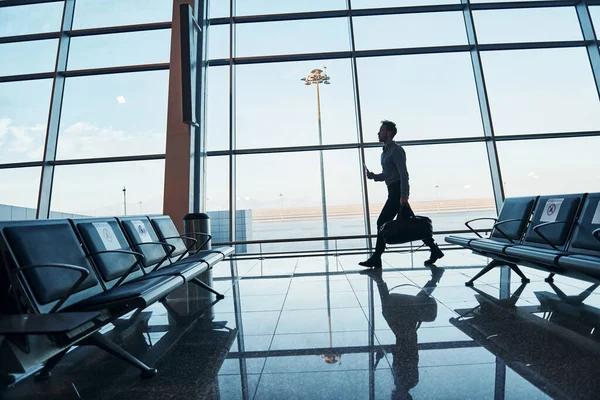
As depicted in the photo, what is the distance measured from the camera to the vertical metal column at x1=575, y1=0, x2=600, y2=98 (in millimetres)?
5570

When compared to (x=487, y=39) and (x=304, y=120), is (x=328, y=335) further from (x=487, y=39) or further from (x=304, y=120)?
(x=487, y=39)

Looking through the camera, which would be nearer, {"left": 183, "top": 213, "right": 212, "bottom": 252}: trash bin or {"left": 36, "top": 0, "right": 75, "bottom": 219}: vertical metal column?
{"left": 183, "top": 213, "right": 212, "bottom": 252}: trash bin

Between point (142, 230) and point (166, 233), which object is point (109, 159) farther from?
point (142, 230)

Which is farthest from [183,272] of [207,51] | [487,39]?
[487,39]

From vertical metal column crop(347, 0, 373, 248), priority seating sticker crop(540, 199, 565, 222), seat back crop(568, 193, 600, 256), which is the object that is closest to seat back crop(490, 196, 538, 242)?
priority seating sticker crop(540, 199, 565, 222)

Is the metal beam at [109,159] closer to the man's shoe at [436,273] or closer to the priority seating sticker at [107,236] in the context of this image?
the priority seating sticker at [107,236]

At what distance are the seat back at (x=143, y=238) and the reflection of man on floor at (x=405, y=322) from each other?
1.60 m

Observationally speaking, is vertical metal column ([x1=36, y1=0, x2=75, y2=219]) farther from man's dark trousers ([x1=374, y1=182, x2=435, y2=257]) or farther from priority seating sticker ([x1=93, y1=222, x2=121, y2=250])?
man's dark trousers ([x1=374, y1=182, x2=435, y2=257])

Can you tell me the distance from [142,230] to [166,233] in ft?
1.39

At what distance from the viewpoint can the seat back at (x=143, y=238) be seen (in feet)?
7.76

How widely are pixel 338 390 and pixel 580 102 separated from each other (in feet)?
21.4

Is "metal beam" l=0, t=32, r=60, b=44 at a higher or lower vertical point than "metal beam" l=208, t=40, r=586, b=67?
higher

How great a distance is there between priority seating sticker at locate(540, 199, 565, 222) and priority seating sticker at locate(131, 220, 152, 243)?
3058 mm

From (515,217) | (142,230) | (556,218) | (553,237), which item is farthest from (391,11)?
(142,230)
